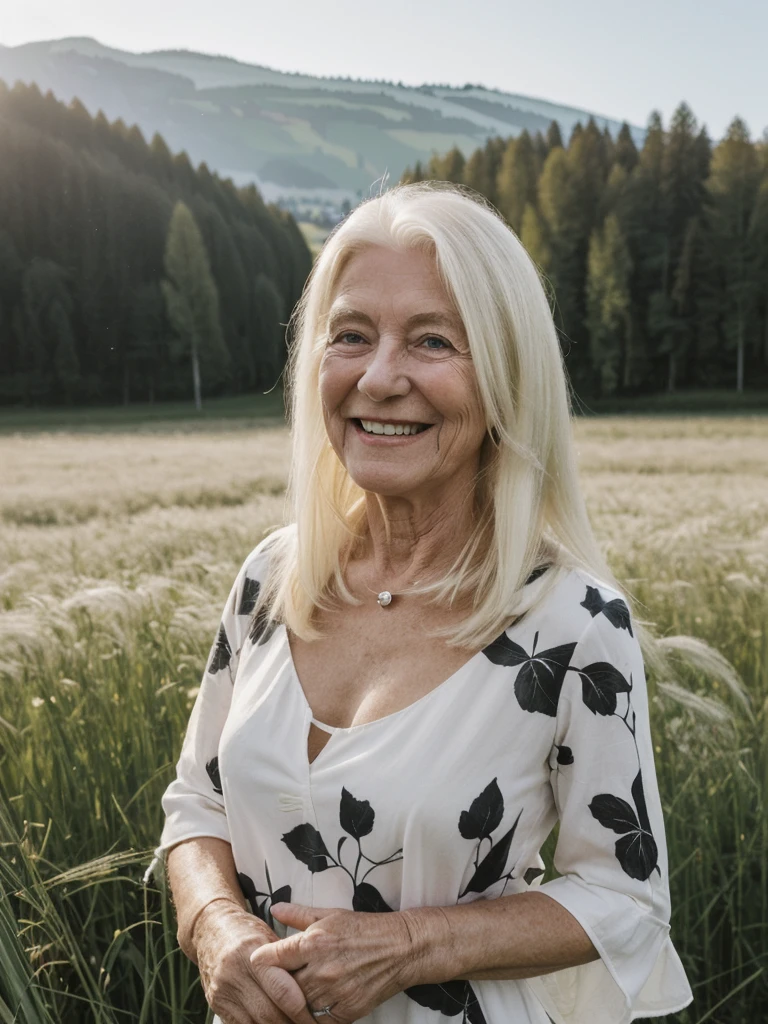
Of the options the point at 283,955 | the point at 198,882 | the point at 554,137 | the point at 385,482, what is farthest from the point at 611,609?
the point at 554,137

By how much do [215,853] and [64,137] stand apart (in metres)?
1.97

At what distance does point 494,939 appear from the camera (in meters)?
1.08

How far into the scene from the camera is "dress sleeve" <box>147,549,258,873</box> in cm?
138

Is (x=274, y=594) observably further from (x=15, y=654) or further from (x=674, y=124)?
(x=674, y=124)

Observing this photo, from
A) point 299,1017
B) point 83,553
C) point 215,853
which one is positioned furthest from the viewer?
point 83,553

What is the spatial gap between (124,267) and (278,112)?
825mm

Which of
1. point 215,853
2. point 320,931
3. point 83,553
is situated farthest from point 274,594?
point 83,553

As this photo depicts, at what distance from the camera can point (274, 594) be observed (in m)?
1.46

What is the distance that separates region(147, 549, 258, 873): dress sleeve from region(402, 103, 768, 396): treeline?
2.20 m

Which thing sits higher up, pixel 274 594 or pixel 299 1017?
pixel 274 594

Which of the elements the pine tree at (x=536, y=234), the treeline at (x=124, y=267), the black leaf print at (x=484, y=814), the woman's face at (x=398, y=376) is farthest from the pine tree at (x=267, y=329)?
the black leaf print at (x=484, y=814)

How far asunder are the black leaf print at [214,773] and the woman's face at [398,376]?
1.64 feet

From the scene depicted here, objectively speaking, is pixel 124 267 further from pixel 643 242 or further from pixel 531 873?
pixel 531 873

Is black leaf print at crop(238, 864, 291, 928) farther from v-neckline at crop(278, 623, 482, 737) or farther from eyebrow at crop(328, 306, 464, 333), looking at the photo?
eyebrow at crop(328, 306, 464, 333)
